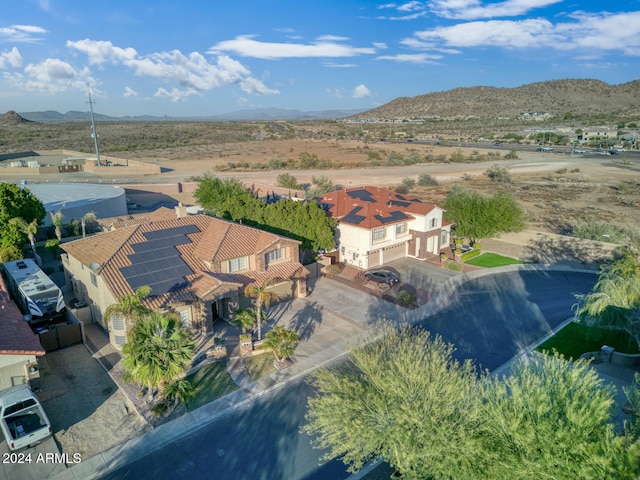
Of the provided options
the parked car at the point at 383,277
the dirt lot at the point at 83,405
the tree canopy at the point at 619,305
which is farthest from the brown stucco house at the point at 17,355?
the tree canopy at the point at 619,305

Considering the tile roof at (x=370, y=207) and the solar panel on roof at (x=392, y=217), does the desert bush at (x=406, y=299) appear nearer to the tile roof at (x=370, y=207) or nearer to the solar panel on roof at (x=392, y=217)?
the tile roof at (x=370, y=207)

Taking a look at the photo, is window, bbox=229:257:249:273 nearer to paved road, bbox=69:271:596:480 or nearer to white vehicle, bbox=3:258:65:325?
paved road, bbox=69:271:596:480

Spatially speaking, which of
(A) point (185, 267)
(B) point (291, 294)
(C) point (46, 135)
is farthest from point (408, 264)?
(C) point (46, 135)

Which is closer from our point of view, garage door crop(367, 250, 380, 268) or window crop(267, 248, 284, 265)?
window crop(267, 248, 284, 265)

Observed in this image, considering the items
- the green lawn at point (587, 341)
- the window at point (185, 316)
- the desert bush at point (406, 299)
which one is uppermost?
the window at point (185, 316)

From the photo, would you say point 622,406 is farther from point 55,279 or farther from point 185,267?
point 55,279

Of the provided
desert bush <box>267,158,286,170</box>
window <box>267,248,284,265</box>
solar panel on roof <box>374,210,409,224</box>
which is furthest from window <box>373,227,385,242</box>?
desert bush <box>267,158,286,170</box>

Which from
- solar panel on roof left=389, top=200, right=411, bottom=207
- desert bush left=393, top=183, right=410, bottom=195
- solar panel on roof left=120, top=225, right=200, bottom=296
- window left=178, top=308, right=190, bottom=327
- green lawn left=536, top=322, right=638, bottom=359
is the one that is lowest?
green lawn left=536, top=322, right=638, bottom=359

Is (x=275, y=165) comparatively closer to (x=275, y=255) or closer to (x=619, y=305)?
A: (x=275, y=255)

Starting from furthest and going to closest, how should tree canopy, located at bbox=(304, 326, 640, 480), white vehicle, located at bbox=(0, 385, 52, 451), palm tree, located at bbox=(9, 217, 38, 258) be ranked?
palm tree, located at bbox=(9, 217, 38, 258), white vehicle, located at bbox=(0, 385, 52, 451), tree canopy, located at bbox=(304, 326, 640, 480)
